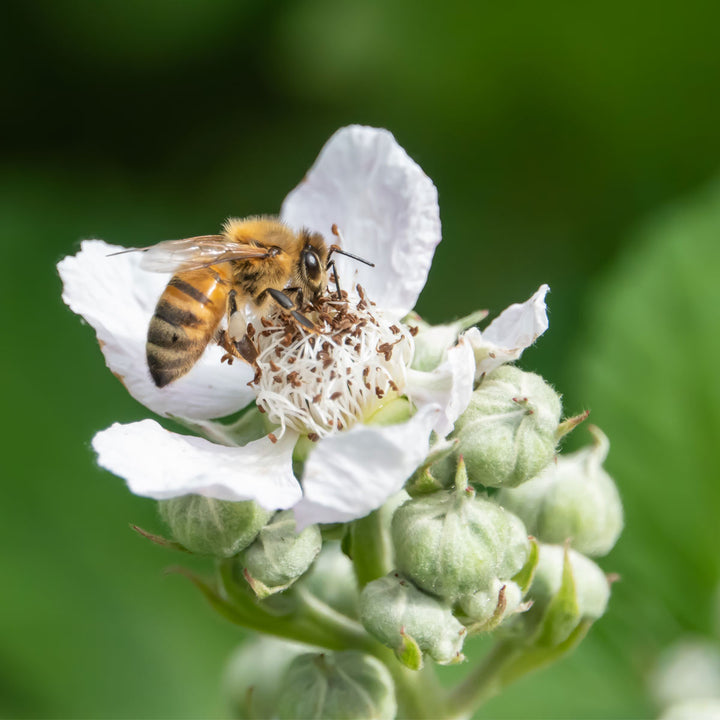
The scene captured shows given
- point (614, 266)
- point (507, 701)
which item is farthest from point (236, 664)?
point (614, 266)

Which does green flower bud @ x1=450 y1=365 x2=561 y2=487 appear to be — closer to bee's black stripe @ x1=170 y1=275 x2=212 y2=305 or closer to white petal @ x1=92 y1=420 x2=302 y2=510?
white petal @ x1=92 y1=420 x2=302 y2=510

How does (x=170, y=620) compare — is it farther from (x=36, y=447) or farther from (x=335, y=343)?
(x=335, y=343)

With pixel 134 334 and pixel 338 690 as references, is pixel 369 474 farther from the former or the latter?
pixel 134 334

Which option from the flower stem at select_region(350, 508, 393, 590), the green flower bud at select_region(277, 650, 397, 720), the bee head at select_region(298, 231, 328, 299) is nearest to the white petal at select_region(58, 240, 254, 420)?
the bee head at select_region(298, 231, 328, 299)

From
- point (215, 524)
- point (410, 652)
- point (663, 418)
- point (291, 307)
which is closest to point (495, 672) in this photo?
point (410, 652)

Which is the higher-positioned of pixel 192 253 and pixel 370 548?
pixel 192 253

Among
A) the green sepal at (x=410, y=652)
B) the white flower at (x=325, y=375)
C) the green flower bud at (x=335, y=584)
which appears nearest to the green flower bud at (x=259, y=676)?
the green flower bud at (x=335, y=584)

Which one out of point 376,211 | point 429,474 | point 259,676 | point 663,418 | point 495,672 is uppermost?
point 376,211
